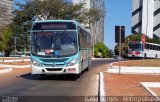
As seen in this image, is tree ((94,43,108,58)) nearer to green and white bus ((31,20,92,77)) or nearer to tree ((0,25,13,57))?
tree ((0,25,13,57))

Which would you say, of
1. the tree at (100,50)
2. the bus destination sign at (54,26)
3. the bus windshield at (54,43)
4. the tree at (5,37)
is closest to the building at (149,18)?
the tree at (100,50)

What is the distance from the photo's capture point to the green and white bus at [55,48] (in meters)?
22.0

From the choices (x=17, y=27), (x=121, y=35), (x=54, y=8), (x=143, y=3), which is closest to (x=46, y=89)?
(x=121, y=35)

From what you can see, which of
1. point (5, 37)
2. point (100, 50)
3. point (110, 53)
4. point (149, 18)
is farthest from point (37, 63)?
point (149, 18)

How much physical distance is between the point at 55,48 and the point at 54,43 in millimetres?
280

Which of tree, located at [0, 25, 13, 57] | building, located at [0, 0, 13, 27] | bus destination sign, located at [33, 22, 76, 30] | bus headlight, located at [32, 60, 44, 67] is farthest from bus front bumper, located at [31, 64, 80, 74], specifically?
tree, located at [0, 25, 13, 57]

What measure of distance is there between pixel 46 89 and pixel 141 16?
111 meters

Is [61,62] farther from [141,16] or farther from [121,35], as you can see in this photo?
[141,16]

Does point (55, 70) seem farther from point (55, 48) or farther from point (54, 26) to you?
point (54, 26)

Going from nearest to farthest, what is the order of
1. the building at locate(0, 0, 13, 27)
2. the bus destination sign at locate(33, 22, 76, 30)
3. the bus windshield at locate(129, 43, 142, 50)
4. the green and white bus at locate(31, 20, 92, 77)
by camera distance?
1. the green and white bus at locate(31, 20, 92, 77)
2. the bus destination sign at locate(33, 22, 76, 30)
3. the bus windshield at locate(129, 43, 142, 50)
4. the building at locate(0, 0, 13, 27)

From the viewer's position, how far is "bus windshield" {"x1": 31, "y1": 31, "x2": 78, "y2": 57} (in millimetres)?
22031

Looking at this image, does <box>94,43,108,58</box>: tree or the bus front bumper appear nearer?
the bus front bumper

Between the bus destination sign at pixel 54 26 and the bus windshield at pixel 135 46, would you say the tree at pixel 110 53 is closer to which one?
the bus windshield at pixel 135 46

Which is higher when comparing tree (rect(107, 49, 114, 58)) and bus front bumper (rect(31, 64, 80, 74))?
bus front bumper (rect(31, 64, 80, 74))
